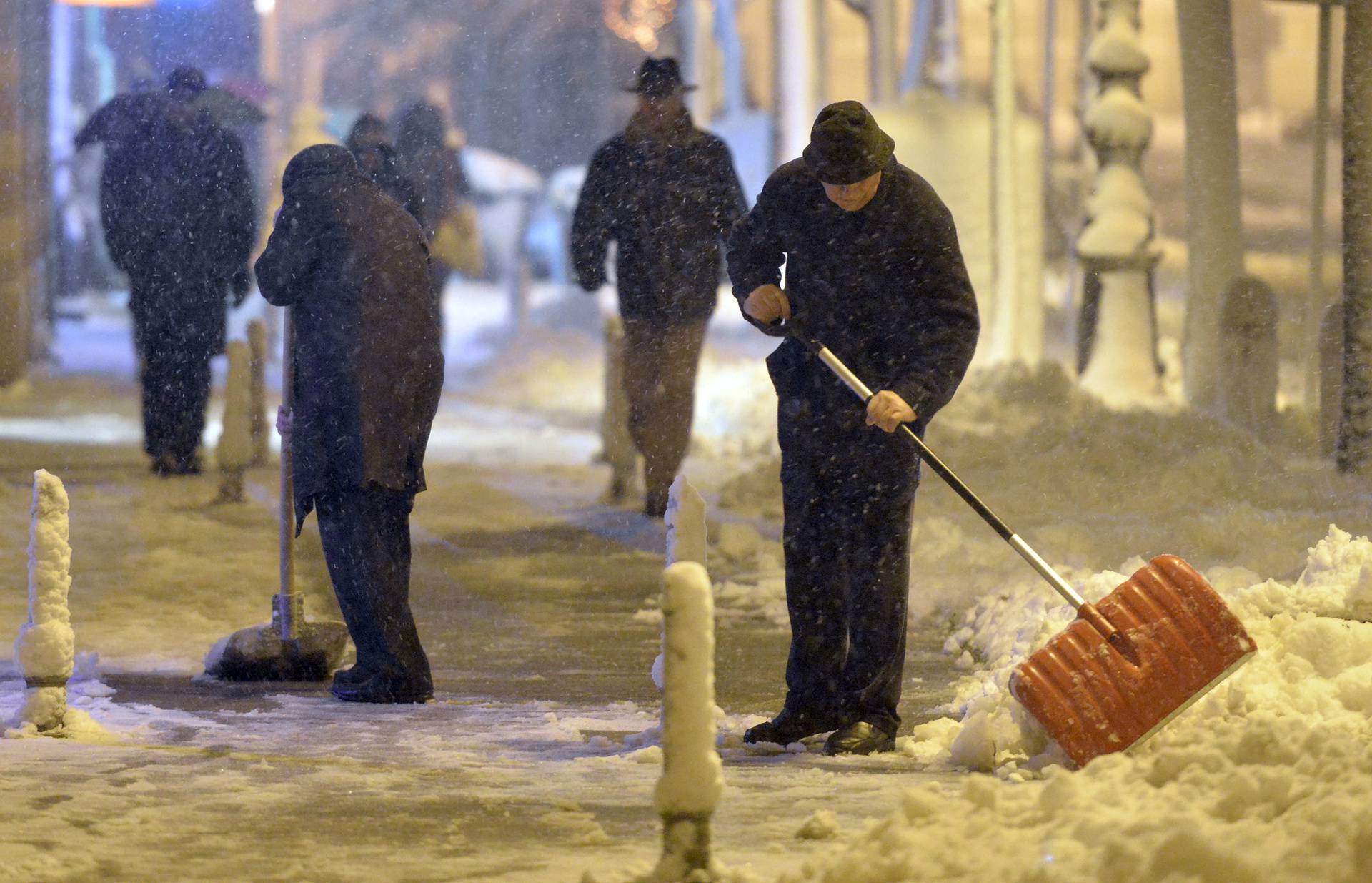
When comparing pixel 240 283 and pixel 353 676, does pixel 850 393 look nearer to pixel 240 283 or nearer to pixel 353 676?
pixel 353 676

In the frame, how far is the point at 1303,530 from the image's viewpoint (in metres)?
8.73

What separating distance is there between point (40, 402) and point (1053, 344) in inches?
437

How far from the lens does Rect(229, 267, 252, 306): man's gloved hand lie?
459 inches

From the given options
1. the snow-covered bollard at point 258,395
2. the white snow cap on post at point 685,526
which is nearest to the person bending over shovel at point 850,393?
the white snow cap on post at point 685,526

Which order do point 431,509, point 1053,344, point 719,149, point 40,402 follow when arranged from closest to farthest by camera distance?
point 719,149 < point 431,509 < point 40,402 < point 1053,344

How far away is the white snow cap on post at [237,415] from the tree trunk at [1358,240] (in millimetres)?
6037

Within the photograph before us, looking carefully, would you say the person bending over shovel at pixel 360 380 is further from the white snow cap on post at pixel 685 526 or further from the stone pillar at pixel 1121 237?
the stone pillar at pixel 1121 237

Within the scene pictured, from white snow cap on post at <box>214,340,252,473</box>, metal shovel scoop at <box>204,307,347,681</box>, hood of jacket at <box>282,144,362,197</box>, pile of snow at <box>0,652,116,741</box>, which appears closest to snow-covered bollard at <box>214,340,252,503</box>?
white snow cap on post at <box>214,340,252,473</box>

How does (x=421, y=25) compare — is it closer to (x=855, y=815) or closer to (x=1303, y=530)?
(x=1303, y=530)

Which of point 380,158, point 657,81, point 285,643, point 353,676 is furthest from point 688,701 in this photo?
point 380,158

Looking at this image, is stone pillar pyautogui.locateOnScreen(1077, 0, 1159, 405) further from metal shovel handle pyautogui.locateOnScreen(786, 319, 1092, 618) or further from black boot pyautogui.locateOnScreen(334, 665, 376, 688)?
metal shovel handle pyautogui.locateOnScreen(786, 319, 1092, 618)

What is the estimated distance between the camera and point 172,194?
11492 millimetres

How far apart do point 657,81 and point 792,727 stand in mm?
5023

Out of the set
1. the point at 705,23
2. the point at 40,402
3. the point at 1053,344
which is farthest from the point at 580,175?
the point at 40,402
